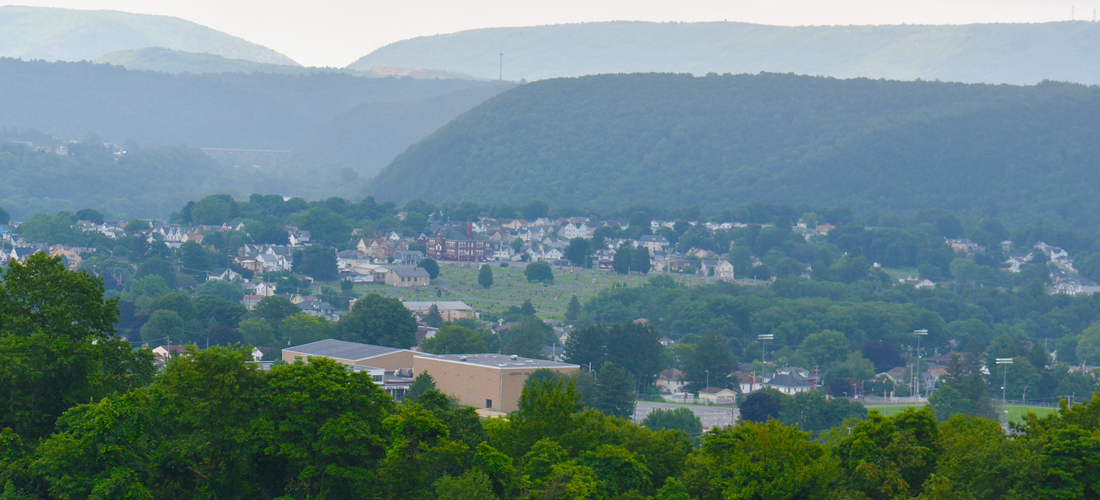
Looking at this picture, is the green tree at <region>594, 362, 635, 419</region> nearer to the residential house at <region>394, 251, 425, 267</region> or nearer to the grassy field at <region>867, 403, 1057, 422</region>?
the grassy field at <region>867, 403, 1057, 422</region>

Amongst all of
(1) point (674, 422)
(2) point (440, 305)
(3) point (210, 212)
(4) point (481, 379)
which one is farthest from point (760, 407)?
(3) point (210, 212)

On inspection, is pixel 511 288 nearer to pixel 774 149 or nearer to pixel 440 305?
pixel 440 305

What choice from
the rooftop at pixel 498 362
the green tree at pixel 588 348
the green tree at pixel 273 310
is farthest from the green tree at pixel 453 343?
the green tree at pixel 273 310

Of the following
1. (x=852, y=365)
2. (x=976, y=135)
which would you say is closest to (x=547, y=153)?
(x=976, y=135)

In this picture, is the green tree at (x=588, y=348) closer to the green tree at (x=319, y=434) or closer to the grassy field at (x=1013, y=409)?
the grassy field at (x=1013, y=409)

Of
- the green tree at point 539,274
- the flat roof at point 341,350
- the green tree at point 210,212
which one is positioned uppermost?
the green tree at point 210,212

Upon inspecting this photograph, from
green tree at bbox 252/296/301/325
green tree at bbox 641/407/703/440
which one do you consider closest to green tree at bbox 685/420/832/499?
green tree at bbox 641/407/703/440
